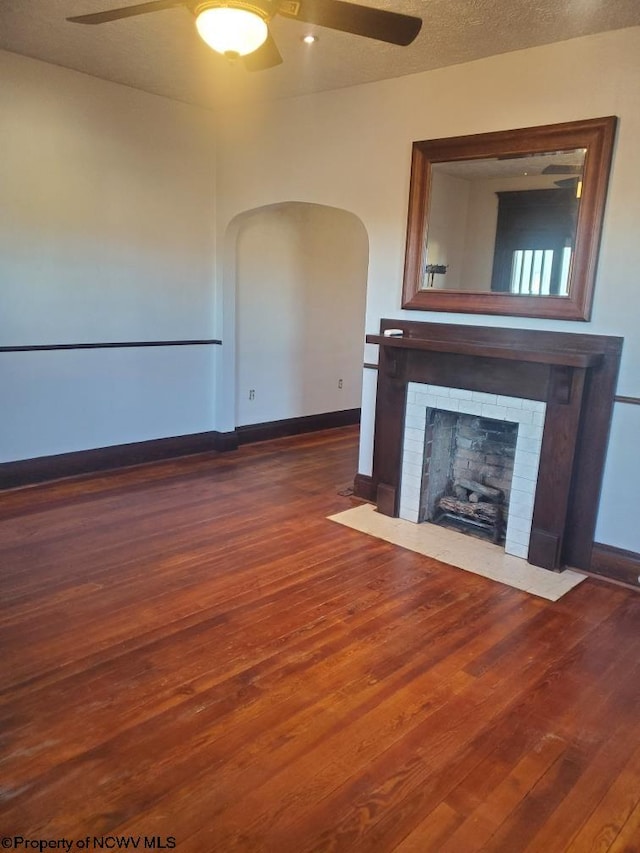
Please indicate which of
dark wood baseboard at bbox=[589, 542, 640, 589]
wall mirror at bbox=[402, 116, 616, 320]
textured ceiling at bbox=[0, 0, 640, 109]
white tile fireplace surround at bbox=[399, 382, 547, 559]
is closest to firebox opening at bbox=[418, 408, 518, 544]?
white tile fireplace surround at bbox=[399, 382, 547, 559]

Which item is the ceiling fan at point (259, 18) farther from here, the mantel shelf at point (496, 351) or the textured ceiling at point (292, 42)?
the mantel shelf at point (496, 351)

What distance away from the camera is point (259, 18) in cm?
214

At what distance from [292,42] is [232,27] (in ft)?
5.03

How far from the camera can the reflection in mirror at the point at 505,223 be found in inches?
133

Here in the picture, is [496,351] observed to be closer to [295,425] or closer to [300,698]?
[300,698]

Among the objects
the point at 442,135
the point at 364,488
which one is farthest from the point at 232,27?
the point at 364,488

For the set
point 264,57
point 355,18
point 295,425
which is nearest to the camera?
point 355,18

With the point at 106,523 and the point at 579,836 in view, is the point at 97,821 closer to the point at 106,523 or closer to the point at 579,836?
the point at 579,836

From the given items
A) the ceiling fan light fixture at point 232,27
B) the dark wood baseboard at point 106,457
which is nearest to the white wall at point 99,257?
Answer: the dark wood baseboard at point 106,457

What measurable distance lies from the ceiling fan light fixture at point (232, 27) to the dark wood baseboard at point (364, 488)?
2.92m

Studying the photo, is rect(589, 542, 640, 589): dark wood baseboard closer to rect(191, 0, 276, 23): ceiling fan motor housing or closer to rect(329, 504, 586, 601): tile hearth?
rect(329, 504, 586, 601): tile hearth

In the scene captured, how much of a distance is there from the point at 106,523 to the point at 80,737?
1.96 metres

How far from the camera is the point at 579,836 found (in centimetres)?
177

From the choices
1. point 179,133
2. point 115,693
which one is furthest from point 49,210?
point 115,693
